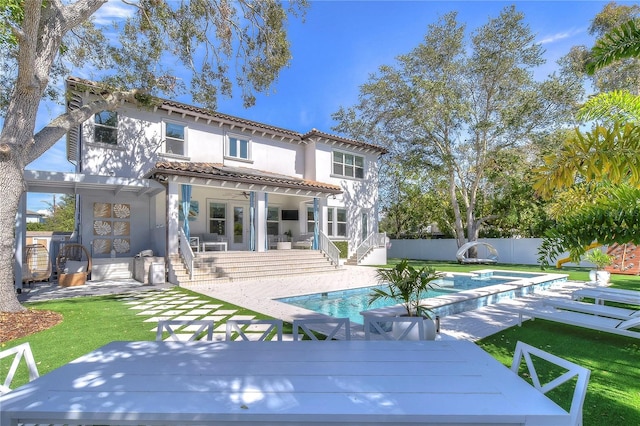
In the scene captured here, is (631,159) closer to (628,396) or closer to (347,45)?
(628,396)

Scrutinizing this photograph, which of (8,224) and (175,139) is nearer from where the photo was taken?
(8,224)

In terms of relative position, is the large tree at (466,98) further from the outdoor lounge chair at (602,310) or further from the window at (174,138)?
the outdoor lounge chair at (602,310)

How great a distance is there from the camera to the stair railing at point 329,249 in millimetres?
17141

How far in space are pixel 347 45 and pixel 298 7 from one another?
284 inches

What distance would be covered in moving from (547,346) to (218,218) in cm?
1595

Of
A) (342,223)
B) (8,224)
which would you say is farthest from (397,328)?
(342,223)

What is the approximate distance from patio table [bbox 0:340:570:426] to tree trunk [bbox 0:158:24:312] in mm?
7038

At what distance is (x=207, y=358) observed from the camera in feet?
8.35

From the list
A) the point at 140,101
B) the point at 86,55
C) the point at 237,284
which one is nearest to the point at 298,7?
the point at 140,101

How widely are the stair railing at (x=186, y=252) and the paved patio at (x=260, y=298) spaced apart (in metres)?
1.03

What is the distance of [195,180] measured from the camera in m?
13.2

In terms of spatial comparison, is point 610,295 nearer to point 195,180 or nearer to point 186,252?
point 186,252

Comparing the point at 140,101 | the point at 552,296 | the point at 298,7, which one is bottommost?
the point at 552,296

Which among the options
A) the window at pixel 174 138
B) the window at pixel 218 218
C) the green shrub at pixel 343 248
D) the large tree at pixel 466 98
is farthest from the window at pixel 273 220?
the large tree at pixel 466 98
